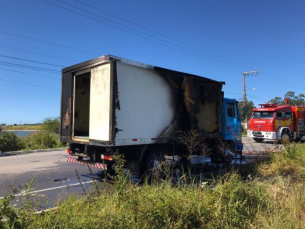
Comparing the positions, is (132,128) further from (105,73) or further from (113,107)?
(105,73)

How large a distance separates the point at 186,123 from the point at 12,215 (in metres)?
5.50

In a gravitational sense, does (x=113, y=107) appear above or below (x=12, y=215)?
above

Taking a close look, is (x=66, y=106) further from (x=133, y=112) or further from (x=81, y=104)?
(x=133, y=112)

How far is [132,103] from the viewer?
637 cm

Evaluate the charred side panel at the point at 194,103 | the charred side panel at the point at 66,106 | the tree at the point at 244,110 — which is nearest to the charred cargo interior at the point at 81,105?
the charred side panel at the point at 66,106

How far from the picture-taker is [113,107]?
5.94 metres

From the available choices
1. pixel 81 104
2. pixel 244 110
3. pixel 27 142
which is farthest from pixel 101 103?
pixel 27 142

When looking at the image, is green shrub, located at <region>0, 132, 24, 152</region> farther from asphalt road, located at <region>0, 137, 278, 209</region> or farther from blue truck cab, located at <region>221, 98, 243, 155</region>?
blue truck cab, located at <region>221, 98, 243, 155</region>

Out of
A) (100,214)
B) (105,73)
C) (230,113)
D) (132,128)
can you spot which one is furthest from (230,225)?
(230,113)

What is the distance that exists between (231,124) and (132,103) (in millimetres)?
4726

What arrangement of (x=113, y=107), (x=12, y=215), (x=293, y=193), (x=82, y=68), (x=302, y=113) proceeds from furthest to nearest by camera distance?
(x=302, y=113) < (x=82, y=68) < (x=113, y=107) < (x=293, y=193) < (x=12, y=215)

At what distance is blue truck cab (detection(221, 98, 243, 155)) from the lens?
9.24 meters

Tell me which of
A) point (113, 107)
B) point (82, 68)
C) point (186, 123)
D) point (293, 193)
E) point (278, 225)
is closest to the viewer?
point (278, 225)

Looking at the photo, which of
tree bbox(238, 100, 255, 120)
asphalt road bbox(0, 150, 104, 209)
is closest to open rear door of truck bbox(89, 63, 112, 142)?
asphalt road bbox(0, 150, 104, 209)
